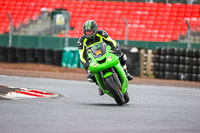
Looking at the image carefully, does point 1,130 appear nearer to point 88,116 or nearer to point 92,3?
point 88,116

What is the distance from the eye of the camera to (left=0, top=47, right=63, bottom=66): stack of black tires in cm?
2488

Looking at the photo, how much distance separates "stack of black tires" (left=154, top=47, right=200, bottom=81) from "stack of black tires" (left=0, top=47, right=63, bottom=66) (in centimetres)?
577

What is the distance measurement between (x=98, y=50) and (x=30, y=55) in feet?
50.7

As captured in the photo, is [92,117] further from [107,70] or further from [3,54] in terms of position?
[3,54]

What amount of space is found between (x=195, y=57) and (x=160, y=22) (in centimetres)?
953

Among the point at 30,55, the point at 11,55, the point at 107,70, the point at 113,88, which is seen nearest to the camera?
the point at 113,88

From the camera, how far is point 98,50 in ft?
32.9

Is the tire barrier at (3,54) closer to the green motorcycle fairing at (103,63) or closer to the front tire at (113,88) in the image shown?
the green motorcycle fairing at (103,63)

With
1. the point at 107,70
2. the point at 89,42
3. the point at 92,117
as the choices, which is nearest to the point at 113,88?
the point at 107,70

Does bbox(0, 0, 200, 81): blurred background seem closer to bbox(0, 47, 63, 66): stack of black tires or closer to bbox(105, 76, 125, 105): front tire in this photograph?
bbox(0, 47, 63, 66): stack of black tires

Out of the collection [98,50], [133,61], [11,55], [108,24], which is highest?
[98,50]

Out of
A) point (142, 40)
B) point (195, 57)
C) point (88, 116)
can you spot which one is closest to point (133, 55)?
point (195, 57)

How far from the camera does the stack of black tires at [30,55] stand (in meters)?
24.9

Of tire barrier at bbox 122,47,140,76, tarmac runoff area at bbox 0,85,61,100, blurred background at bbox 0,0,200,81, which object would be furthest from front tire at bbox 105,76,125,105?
blurred background at bbox 0,0,200,81
